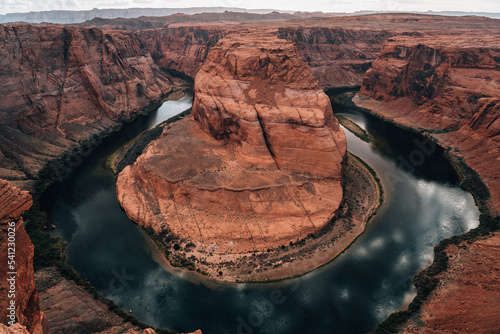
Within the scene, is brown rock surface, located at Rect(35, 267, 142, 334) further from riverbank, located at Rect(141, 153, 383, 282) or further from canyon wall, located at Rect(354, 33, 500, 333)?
canyon wall, located at Rect(354, 33, 500, 333)

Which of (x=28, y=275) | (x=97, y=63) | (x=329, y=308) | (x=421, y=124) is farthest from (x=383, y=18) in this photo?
(x=28, y=275)

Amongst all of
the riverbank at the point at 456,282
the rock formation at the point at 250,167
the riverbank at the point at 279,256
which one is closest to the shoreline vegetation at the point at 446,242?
the riverbank at the point at 456,282

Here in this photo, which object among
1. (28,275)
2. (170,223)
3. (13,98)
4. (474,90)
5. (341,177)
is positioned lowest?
(170,223)

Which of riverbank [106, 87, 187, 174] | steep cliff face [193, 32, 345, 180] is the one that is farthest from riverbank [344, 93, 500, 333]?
riverbank [106, 87, 187, 174]

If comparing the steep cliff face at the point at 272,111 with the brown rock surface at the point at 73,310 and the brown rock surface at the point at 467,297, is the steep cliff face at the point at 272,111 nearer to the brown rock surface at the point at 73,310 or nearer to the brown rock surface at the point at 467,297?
the brown rock surface at the point at 467,297

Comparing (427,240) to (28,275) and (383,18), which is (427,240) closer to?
(28,275)
